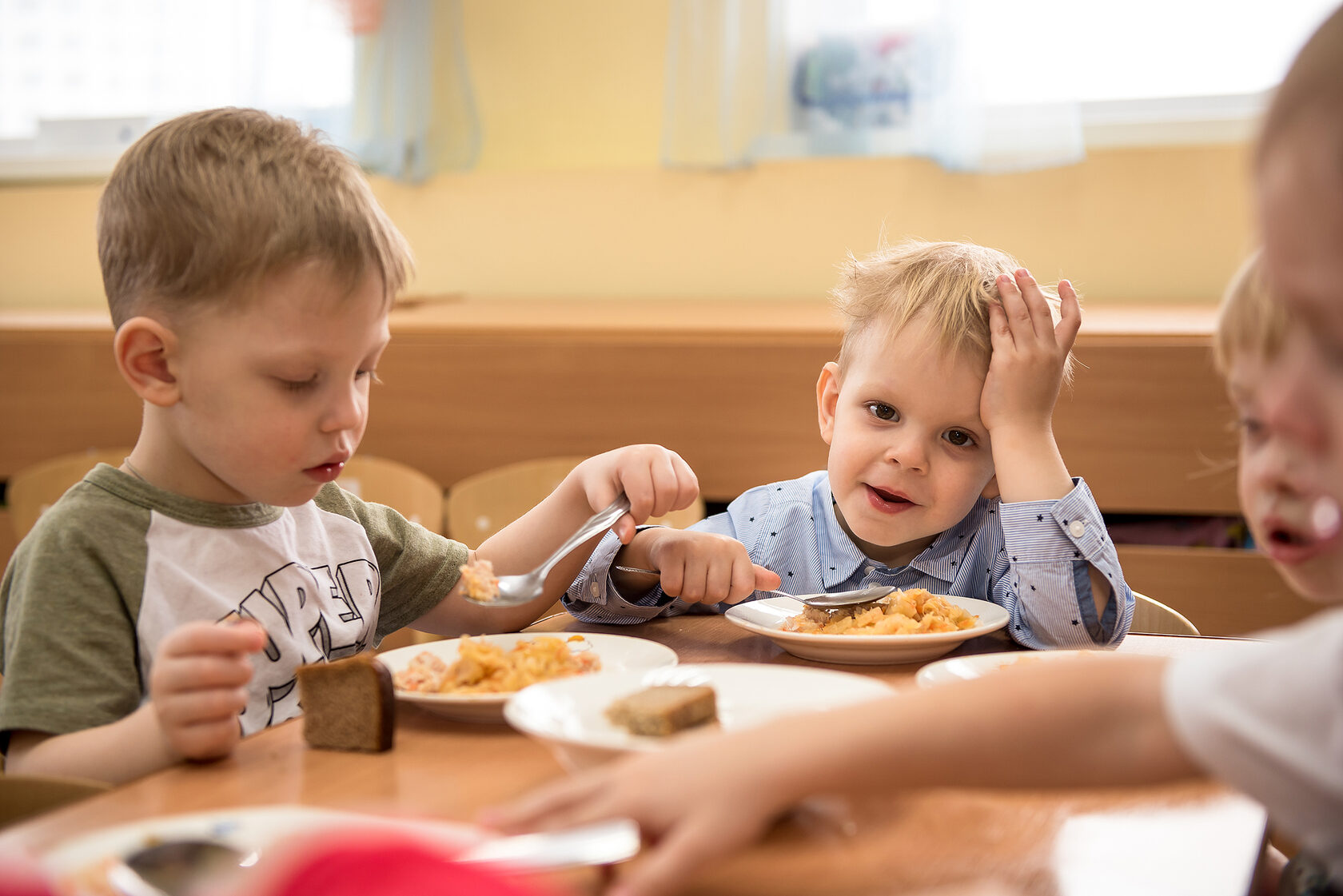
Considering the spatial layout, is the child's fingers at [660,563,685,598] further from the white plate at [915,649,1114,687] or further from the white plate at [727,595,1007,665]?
the white plate at [915,649,1114,687]

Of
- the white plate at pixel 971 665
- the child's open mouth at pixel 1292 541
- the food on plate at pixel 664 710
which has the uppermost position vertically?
the child's open mouth at pixel 1292 541

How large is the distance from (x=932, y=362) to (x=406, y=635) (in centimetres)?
107

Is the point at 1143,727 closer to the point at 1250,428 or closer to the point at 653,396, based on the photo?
the point at 1250,428

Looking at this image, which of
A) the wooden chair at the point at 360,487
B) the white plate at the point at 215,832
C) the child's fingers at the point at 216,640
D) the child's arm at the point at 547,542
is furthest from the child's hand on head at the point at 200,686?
the wooden chair at the point at 360,487

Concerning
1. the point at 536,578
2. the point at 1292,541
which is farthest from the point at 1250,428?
the point at 536,578

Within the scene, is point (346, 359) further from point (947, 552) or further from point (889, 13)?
point (889, 13)

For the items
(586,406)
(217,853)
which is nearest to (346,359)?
(217,853)

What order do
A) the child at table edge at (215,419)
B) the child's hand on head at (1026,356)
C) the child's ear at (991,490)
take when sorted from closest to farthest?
the child at table edge at (215,419) < the child's hand on head at (1026,356) < the child's ear at (991,490)

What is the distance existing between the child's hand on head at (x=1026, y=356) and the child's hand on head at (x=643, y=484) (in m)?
0.34

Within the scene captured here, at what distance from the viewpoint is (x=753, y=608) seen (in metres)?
1.04

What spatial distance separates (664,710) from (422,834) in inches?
6.4

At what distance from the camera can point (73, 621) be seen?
800mm

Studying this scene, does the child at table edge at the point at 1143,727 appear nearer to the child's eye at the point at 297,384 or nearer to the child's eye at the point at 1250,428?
the child's eye at the point at 1250,428

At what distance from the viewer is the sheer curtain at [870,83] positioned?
2400mm
